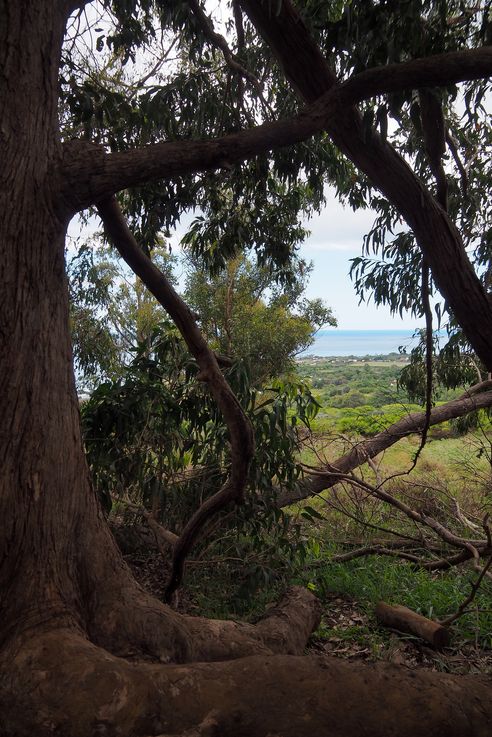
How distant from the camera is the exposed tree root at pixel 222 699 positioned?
1.57m

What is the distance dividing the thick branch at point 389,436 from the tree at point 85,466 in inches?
74.8

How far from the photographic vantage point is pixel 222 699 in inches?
64.5

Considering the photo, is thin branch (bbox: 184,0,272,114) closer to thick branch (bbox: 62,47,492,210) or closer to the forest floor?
thick branch (bbox: 62,47,492,210)

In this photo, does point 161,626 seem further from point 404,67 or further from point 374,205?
point 374,205

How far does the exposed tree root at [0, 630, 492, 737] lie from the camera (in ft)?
5.15

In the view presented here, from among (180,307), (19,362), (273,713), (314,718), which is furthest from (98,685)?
(180,307)

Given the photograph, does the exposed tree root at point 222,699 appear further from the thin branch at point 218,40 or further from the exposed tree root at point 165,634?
the thin branch at point 218,40

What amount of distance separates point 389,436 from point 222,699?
4.04m

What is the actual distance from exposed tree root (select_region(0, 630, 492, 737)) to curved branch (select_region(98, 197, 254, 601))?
1.28 meters

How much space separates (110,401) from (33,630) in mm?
1968

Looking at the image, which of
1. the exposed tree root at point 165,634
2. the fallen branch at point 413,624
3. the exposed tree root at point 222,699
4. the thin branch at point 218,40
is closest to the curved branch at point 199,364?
the exposed tree root at point 165,634

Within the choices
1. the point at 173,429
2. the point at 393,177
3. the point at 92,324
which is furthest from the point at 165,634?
the point at 92,324

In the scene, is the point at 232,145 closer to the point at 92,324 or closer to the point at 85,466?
the point at 85,466

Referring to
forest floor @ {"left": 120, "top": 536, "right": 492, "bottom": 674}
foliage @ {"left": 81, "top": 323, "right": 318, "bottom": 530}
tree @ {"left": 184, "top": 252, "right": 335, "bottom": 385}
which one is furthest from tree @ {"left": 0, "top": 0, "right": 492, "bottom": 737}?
tree @ {"left": 184, "top": 252, "right": 335, "bottom": 385}
